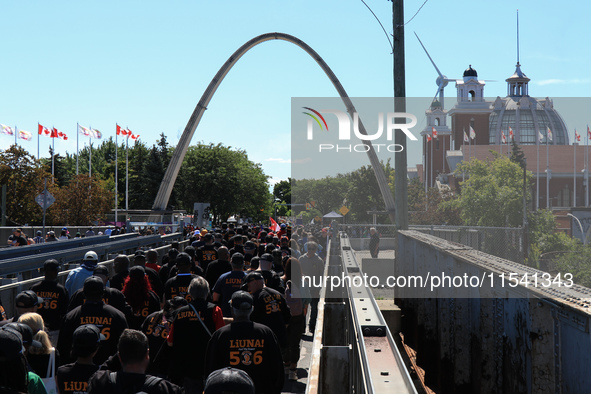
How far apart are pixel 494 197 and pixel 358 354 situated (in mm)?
50066

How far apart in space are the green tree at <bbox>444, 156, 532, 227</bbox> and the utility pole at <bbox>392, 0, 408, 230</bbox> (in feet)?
110

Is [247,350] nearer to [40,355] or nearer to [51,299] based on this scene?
[40,355]

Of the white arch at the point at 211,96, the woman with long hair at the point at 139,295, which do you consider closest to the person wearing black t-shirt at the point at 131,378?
the woman with long hair at the point at 139,295

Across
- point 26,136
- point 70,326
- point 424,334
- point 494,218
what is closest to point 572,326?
point 70,326

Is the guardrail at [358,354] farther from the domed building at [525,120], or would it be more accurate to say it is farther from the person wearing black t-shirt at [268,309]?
the domed building at [525,120]

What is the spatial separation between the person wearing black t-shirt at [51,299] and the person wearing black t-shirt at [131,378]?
3.81 metres

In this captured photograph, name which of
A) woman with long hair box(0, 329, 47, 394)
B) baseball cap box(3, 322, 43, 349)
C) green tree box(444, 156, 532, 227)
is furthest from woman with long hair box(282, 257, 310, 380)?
green tree box(444, 156, 532, 227)

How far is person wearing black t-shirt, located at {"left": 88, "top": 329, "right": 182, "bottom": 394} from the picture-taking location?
12.8 feet

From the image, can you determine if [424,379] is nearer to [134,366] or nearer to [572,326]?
[572,326]

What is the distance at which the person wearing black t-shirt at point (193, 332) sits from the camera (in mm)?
6133

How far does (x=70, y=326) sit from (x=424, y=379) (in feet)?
20.7

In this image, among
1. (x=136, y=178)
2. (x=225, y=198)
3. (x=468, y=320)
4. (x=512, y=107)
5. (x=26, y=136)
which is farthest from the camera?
(x=512, y=107)

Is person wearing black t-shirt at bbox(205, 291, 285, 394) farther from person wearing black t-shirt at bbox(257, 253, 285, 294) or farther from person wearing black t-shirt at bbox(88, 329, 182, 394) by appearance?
person wearing black t-shirt at bbox(257, 253, 285, 294)

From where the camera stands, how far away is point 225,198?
81.6 metres
